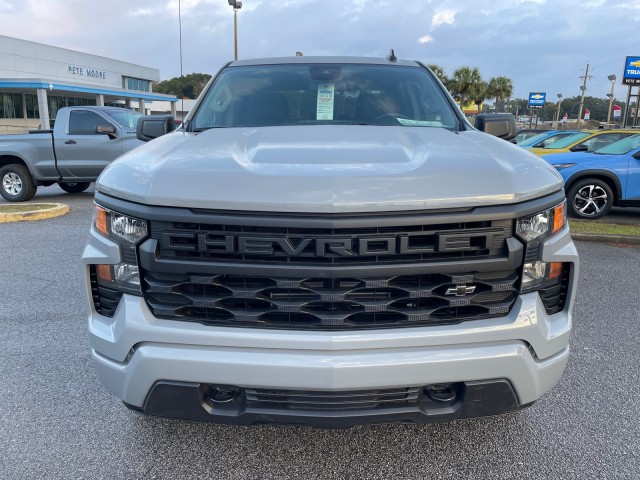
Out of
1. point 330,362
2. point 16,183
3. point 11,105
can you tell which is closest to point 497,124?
point 330,362

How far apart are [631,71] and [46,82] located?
38237 millimetres

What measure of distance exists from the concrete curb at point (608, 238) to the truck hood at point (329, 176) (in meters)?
5.59

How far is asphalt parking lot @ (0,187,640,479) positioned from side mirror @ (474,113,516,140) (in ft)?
5.42

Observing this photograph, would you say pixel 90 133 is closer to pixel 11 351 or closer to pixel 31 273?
pixel 31 273

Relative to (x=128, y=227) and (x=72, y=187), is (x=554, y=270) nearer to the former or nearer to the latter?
(x=128, y=227)

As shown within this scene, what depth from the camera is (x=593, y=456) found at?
246 centimetres

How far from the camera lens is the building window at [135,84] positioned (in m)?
55.4

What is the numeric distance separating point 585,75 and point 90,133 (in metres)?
70.3

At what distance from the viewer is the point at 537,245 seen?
2049 millimetres

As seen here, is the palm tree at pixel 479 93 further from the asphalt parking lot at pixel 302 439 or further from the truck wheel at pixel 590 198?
the asphalt parking lot at pixel 302 439

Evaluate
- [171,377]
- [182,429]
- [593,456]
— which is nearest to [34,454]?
[182,429]

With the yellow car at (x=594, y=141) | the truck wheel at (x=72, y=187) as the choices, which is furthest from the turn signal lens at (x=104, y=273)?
the truck wheel at (x=72, y=187)

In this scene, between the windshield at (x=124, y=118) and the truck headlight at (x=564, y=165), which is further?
the windshield at (x=124, y=118)

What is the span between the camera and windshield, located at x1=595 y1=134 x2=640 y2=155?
8.95 metres
